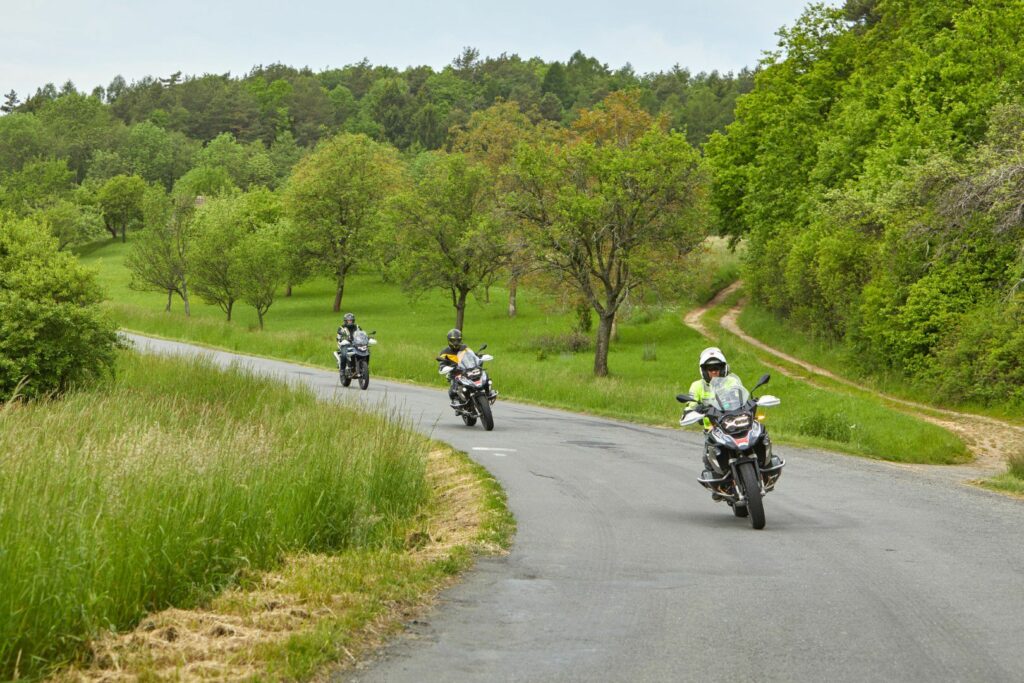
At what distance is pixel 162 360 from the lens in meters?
27.7

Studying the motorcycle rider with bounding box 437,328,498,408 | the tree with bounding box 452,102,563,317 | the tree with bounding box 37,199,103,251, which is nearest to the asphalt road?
the motorcycle rider with bounding box 437,328,498,408

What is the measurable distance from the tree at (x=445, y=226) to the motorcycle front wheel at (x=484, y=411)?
138 feet

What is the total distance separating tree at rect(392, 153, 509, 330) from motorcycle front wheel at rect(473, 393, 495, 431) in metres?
42.0

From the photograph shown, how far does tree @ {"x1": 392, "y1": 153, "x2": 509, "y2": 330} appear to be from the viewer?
6500 cm

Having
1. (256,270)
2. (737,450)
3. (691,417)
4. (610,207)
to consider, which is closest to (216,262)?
(256,270)

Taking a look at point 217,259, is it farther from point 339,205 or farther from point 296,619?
point 296,619

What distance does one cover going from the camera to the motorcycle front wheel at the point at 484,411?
2217cm

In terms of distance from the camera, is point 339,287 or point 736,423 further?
point 339,287

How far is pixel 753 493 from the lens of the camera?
1152 centimetres

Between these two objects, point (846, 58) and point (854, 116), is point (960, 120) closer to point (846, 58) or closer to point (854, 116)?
point (854, 116)

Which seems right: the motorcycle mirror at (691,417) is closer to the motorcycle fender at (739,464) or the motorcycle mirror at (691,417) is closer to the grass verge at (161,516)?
the motorcycle fender at (739,464)

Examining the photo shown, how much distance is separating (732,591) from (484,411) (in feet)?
45.3

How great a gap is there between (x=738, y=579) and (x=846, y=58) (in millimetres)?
55344

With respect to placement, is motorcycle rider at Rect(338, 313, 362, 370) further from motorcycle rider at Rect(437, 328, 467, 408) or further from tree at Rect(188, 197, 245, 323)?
tree at Rect(188, 197, 245, 323)
